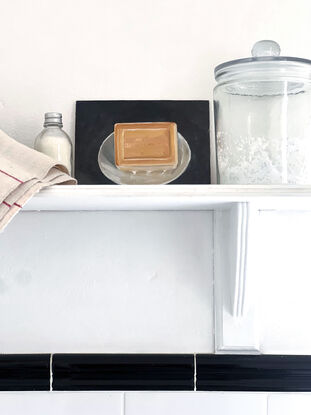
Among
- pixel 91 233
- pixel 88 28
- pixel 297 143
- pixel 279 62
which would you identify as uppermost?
pixel 88 28

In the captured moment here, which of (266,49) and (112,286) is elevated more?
(266,49)

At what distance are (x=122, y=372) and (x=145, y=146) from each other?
382 millimetres

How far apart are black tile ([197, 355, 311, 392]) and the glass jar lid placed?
46 centimetres

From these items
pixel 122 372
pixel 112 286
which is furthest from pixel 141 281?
pixel 122 372

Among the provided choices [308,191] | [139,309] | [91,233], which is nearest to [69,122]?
[91,233]

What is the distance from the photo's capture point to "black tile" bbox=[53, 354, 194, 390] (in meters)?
1.21

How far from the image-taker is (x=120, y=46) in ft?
4.11

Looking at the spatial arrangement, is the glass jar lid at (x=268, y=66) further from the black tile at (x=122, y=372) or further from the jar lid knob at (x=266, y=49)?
the black tile at (x=122, y=372)

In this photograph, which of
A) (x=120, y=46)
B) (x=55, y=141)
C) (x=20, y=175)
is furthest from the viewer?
(x=120, y=46)

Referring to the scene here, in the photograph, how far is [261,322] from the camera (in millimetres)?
1220

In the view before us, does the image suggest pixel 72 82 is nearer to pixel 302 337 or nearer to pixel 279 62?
pixel 279 62

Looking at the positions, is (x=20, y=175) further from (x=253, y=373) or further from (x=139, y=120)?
(x=253, y=373)

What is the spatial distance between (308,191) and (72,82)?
46 cm

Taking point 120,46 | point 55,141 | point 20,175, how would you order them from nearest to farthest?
point 20,175 < point 55,141 < point 120,46
